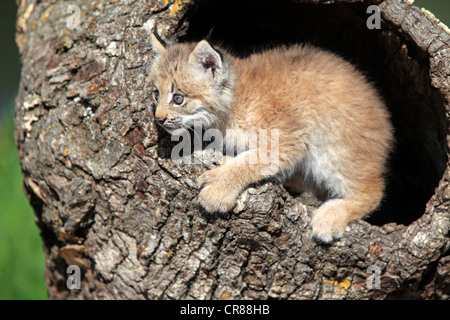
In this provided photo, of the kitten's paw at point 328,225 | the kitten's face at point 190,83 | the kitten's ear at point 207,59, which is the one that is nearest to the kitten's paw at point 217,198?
the kitten's face at point 190,83

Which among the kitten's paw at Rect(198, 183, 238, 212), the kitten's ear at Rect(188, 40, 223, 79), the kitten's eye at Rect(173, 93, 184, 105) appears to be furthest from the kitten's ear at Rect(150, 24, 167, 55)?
the kitten's paw at Rect(198, 183, 238, 212)

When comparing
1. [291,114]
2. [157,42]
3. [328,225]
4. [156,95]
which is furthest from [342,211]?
[157,42]

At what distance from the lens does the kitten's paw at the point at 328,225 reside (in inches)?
158

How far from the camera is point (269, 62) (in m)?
4.55

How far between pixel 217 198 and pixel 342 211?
1.35 meters

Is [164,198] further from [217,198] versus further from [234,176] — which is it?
[234,176]

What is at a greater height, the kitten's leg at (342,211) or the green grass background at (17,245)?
the kitten's leg at (342,211)

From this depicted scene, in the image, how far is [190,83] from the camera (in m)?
4.14

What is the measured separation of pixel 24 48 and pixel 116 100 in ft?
6.48

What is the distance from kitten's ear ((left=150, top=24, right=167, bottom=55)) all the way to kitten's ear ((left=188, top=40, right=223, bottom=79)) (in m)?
0.28

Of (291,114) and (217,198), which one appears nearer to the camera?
(217,198)

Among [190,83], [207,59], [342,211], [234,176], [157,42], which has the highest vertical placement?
[207,59]

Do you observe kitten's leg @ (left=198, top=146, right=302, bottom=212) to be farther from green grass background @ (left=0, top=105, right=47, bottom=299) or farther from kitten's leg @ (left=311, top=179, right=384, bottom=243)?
green grass background @ (left=0, top=105, right=47, bottom=299)

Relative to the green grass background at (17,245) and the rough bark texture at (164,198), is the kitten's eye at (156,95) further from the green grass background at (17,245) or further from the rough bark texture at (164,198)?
the green grass background at (17,245)
